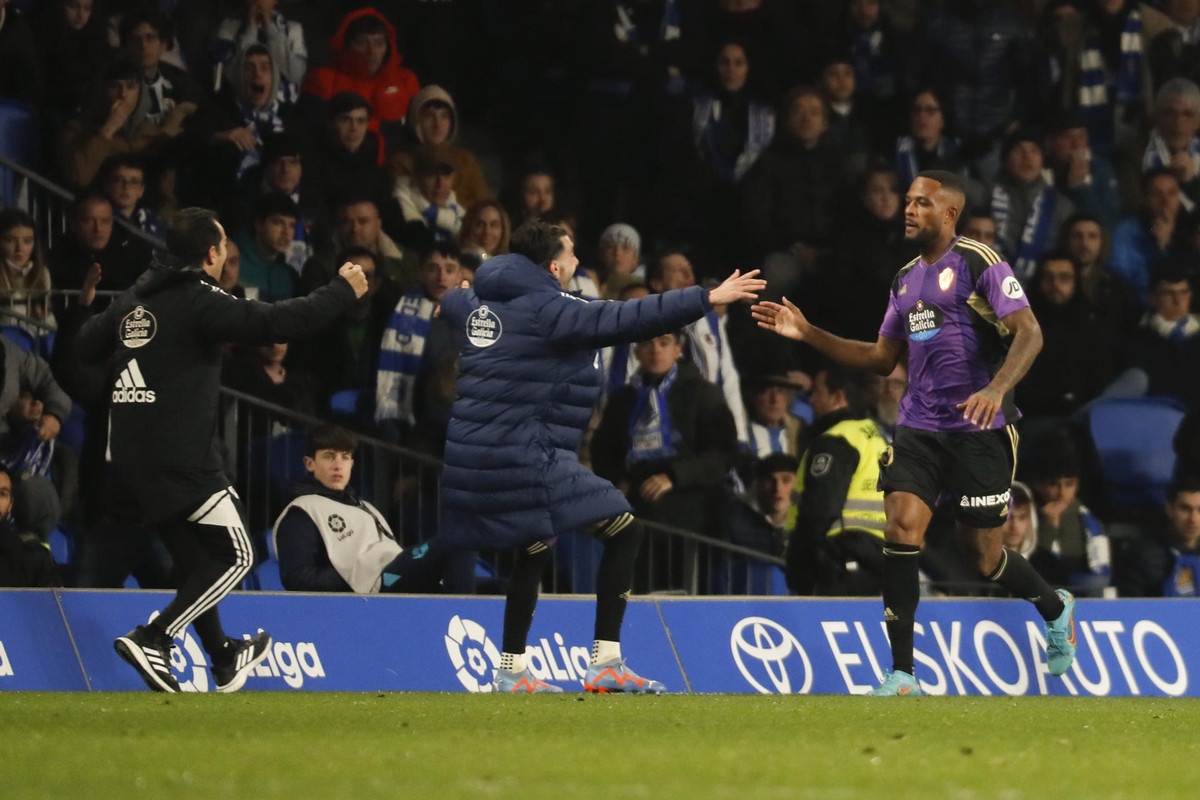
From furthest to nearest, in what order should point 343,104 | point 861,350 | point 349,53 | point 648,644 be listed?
point 349,53 < point 343,104 < point 648,644 < point 861,350

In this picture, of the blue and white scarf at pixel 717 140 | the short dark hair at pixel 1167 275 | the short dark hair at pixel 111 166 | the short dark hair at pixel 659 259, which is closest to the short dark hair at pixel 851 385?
the short dark hair at pixel 659 259

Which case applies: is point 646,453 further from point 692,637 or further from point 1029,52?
point 1029,52

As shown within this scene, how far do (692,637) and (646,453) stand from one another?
285 cm

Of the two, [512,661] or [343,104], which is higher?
[343,104]

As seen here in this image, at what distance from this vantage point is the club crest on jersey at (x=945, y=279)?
360 inches

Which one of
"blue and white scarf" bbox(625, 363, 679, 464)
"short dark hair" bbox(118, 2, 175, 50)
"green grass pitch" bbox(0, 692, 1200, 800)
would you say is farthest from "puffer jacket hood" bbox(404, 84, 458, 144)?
"green grass pitch" bbox(0, 692, 1200, 800)

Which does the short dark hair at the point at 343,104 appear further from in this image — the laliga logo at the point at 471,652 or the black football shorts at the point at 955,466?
the black football shorts at the point at 955,466

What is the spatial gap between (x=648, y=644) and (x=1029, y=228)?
6179mm

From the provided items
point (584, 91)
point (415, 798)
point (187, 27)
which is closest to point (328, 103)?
point (187, 27)

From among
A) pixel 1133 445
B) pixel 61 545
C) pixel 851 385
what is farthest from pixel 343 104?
pixel 1133 445

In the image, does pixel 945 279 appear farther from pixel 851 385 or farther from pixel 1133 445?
pixel 1133 445

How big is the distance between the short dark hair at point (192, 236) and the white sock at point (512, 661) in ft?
6.91

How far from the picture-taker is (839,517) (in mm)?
12273

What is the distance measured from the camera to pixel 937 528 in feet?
44.4
